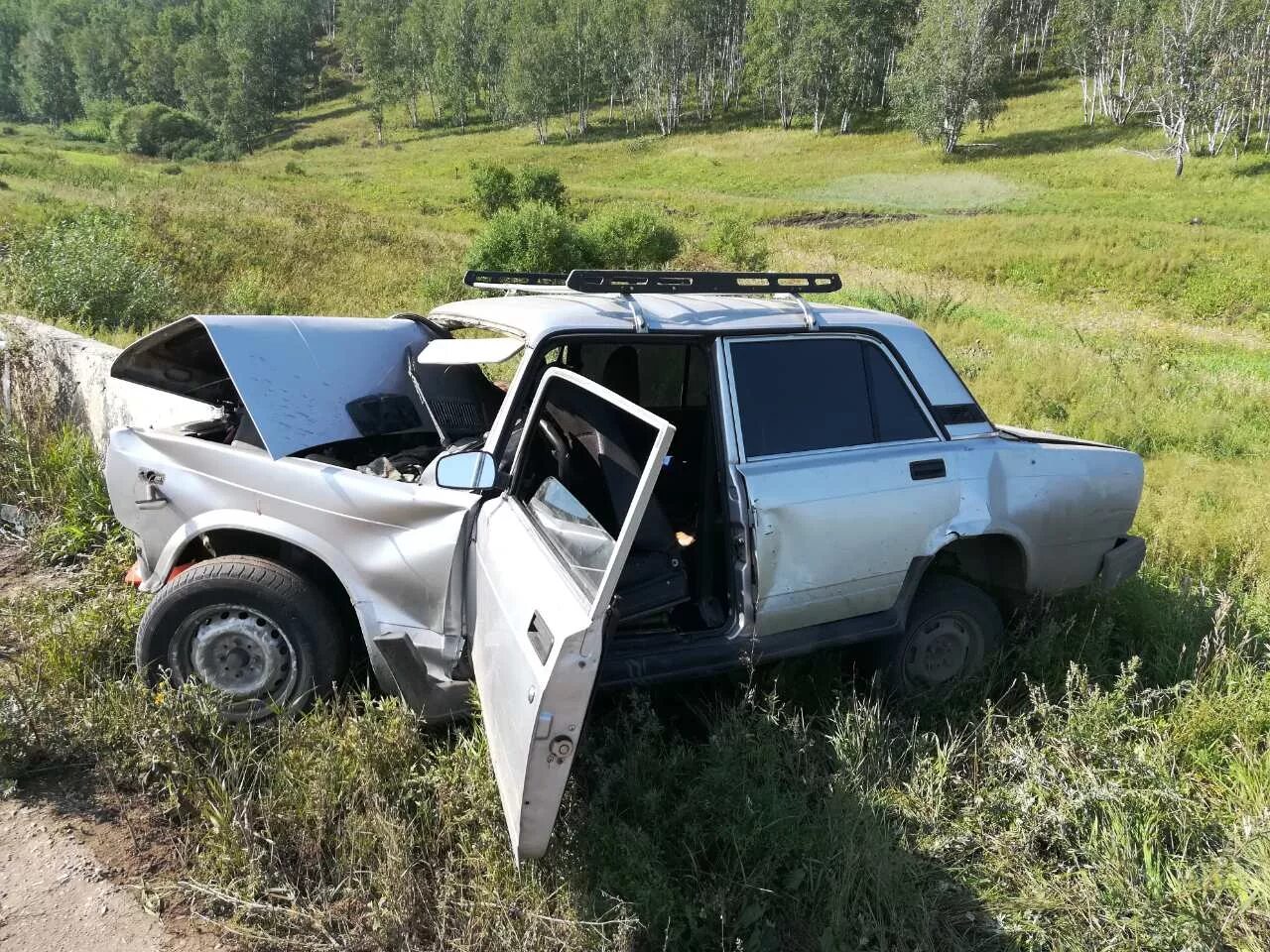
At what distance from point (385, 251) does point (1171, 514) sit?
18739 mm

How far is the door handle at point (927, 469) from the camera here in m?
3.37

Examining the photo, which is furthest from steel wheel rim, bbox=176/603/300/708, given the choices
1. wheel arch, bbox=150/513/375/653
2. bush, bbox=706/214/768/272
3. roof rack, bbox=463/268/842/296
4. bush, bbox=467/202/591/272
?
bush, bbox=706/214/768/272

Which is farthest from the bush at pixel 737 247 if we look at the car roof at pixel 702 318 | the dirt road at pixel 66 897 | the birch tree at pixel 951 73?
the birch tree at pixel 951 73

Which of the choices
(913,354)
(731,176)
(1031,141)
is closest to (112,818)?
(913,354)

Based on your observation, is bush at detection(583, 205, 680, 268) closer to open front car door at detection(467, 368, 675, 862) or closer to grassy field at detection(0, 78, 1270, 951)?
grassy field at detection(0, 78, 1270, 951)

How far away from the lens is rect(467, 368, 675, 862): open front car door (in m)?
1.98

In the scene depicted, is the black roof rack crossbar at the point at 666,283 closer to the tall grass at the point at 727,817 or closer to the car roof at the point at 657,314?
the car roof at the point at 657,314

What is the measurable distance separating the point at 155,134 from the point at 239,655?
9384 cm

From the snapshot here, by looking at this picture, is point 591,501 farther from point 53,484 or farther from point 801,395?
point 53,484

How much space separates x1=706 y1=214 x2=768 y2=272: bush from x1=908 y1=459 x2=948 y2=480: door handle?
20909 mm

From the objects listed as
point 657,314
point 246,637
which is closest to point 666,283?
point 657,314

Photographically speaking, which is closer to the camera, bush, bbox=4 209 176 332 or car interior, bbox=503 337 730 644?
car interior, bbox=503 337 730 644

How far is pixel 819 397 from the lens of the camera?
3.41m

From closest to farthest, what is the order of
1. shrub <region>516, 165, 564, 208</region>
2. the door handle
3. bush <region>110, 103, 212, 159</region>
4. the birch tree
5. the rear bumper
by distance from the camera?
1. the door handle
2. the rear bumper
3. shrub <region>516, 165, 564, 208</region>
4. the birch tree
5. bush <region>110, 103, 212, 159</region>
